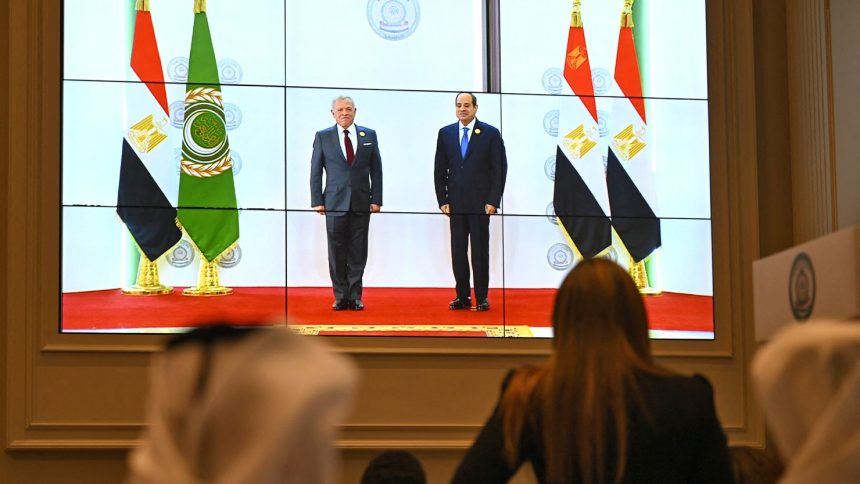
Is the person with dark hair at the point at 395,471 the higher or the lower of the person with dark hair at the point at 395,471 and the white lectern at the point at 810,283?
the lower

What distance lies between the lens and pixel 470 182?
21.7 feet

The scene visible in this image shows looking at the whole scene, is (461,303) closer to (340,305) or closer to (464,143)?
(340,305)

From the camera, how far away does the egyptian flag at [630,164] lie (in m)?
6.72

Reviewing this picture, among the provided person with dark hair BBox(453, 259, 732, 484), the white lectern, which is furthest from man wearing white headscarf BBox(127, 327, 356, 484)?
the white lectern

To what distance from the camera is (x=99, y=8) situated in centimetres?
645

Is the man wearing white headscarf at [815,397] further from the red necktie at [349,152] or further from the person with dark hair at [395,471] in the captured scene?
the red necktie at [349,152]

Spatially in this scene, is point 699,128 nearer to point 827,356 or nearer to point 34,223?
point 34,223

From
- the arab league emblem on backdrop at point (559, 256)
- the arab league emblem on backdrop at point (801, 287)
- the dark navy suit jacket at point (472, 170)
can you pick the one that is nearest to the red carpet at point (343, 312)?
Result: the arab league emblem on backdrop at point (559, 256)

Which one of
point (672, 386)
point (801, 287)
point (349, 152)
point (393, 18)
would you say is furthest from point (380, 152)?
point (672, 386)

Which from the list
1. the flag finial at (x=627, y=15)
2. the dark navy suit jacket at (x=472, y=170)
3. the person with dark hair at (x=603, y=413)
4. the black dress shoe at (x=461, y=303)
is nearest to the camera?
the person with dark hair at (x=603, y=413)

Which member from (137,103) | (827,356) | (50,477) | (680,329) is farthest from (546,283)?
(827,356)

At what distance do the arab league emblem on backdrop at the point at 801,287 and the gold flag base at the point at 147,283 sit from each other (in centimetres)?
420

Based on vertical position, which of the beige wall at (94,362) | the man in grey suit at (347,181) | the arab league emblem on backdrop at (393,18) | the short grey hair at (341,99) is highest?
the arab league emblem on backdrop at (393,18)

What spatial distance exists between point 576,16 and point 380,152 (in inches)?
60.1
